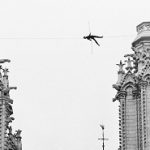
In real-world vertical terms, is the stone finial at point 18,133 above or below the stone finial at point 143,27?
below

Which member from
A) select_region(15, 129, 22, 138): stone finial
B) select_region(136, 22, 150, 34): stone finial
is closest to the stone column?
select_region(136, 22, 150, 34): stone finial

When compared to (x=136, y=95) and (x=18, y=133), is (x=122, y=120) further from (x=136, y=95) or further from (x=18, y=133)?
(x=18, y=133)

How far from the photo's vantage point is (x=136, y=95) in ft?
330

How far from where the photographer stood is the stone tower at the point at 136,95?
3834 inches

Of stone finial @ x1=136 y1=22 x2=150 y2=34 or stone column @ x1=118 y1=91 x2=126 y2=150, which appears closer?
stone column @ x1=118 y1=91 x2=126 y2=150

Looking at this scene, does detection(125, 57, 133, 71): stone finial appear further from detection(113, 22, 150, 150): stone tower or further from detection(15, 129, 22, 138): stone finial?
detection(15, 129, 22, 138): stone finial

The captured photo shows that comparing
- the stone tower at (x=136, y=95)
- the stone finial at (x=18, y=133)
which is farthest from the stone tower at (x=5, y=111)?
the stone tower at (x=136, y=95)

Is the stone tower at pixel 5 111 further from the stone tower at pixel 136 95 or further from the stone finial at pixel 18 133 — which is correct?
the stone tower at pixel 136 95

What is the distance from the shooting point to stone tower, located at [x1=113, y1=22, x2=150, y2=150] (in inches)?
3834

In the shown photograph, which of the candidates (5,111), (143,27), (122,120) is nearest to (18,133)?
(5,111)

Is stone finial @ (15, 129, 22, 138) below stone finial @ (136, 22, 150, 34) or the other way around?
below

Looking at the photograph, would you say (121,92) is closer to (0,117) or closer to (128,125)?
(128,125)

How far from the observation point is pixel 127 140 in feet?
324

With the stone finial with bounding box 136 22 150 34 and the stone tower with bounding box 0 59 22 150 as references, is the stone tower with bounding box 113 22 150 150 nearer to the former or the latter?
the stone finial with bounding box 136 22 150 34
